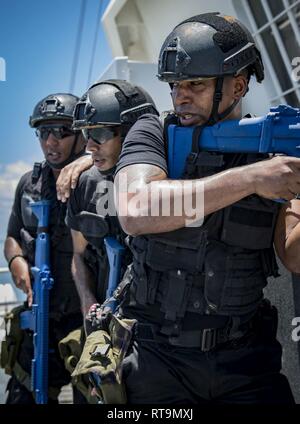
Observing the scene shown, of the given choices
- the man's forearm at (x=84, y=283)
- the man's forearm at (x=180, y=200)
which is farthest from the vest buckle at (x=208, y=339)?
the man's forearm at (x=84, y=283)

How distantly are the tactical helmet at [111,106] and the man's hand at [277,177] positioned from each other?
1261 millimetres

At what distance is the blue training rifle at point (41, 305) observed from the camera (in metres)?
3.45

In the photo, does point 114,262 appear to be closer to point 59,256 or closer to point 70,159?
point 59,256

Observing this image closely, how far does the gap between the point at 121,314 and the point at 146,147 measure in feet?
2.07

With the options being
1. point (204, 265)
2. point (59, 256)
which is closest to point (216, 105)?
point (204, 265)

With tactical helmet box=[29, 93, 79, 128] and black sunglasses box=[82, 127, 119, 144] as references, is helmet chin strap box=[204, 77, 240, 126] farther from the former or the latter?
tactical helmet box=[29, 93, 79, 128]

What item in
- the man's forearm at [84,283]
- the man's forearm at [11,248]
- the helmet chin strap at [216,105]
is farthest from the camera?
the man's forearm at [11,248]

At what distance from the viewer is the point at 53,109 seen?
365 centimetres

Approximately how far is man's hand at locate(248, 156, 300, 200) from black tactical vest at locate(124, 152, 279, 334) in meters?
0.22

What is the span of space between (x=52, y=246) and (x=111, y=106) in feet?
3.63

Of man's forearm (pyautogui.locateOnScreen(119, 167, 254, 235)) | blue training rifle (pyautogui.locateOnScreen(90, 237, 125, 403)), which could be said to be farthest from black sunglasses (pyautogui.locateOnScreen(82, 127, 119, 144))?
man's forearm (pyautogui.locateOnScreen(119, 167, 254, 235))

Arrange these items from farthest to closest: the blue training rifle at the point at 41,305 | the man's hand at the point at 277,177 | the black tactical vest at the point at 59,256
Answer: the black tactical vest at the point at 59,256
the blue training rifle at the point at 41,305
the man's hand at the point at 277,177

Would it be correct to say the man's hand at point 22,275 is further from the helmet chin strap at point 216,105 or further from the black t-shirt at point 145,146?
the helmet chin strap at point 216,105

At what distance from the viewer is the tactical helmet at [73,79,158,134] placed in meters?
2.81
